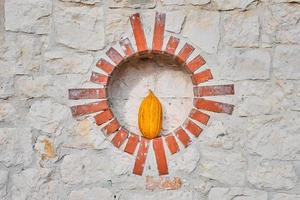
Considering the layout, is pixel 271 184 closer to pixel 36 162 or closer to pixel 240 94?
pixel 240 94

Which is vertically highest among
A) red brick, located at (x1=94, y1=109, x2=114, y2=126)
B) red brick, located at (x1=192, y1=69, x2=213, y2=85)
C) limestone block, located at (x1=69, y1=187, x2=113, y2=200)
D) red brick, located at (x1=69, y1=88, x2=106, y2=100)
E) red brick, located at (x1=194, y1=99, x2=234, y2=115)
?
red brick, located at (x1=192, y1=69, x2=213, y2=85)

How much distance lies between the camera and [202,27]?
3.15 meters

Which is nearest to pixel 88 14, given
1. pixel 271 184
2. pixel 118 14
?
pixel 118 14

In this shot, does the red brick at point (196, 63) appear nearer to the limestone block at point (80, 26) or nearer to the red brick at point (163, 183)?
the limestone block at point (80, 26)

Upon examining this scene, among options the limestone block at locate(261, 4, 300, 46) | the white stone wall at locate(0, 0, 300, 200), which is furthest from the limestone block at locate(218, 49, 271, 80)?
the limestone block at locate(261, 4, 300, 46)

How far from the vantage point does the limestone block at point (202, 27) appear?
3.14m

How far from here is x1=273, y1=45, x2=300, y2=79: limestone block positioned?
123 inches

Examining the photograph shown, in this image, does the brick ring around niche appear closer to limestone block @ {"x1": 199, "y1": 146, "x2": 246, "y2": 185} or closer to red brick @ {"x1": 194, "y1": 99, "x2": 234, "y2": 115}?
red brick @ {"x1": 194, "y1": 99, "x2": 234, "y2": 115}

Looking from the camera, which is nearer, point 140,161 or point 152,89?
point 140,161

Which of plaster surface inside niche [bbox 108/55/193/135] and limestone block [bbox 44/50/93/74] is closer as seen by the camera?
limestone block [bbox 44/50/93/74]

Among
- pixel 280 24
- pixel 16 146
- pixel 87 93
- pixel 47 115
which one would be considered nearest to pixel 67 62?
pixel 87 93

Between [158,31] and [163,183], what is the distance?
0.84m

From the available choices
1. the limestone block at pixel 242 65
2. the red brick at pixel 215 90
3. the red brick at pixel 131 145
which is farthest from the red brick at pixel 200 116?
the red brick at pixel 131 145

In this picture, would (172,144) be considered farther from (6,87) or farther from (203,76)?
(6,87)
